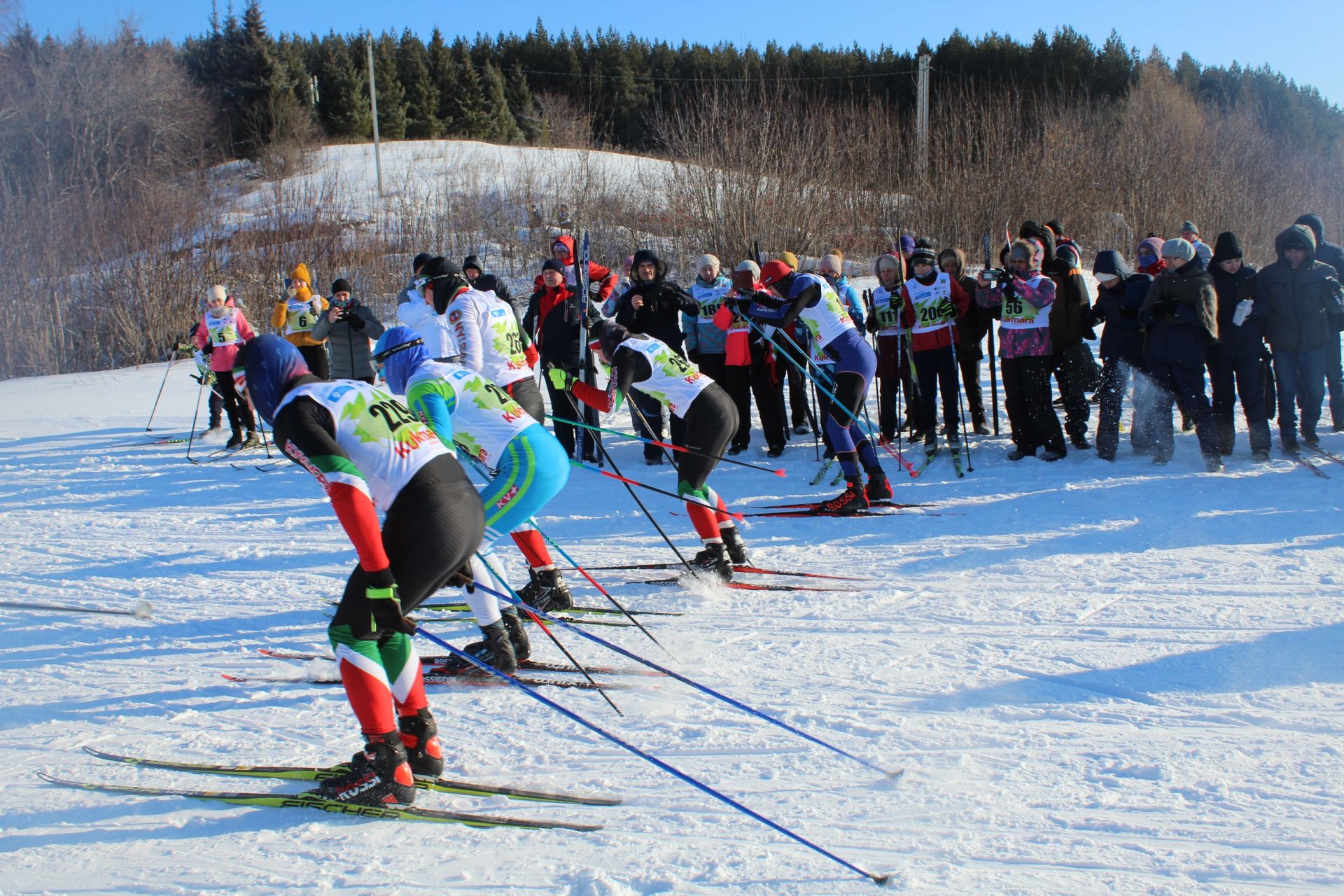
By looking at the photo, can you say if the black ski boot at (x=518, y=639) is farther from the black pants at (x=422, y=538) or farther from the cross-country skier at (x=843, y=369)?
the cross-country skier at (x=843, y=369)

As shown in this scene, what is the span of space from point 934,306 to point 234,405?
7.92 metres

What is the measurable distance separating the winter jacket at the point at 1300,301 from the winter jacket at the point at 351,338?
8666 millimetres

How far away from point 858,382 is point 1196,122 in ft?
67.3

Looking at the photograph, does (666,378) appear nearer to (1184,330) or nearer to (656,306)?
(656,306)

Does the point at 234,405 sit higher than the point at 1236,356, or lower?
lower

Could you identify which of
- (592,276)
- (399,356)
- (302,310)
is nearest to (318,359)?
(302,310)

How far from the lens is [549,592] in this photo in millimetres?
5191

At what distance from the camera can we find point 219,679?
14.8 feet

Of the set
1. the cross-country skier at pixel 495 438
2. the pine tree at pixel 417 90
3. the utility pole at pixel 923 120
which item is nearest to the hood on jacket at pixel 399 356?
the cross-country skier at pixel 495 438

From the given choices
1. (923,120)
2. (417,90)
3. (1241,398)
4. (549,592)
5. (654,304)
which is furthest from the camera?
(417,90)

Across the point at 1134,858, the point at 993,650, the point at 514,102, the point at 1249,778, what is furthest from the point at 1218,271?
the point at 514,102

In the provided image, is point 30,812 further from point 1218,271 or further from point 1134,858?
point 1218,271

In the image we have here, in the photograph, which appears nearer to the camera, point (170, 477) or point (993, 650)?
point (993, 650)

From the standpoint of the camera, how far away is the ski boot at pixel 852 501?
7.10 metres
